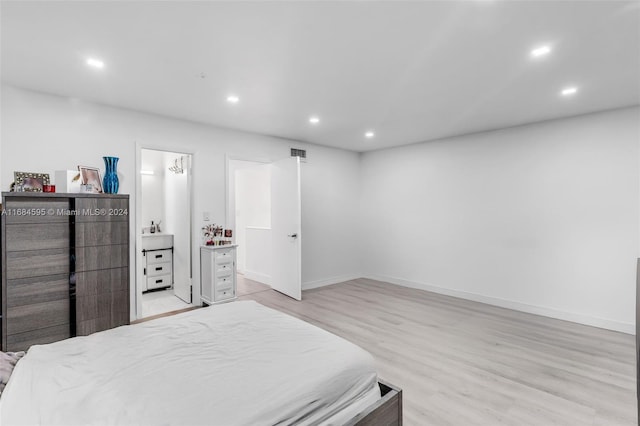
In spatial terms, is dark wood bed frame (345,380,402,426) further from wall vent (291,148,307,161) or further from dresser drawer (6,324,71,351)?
wall vent (291,148,307,161)

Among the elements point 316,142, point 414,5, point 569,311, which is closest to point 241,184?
point 316,142

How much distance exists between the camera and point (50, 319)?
9.43 feet

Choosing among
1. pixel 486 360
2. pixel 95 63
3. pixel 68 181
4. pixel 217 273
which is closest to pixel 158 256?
pixel 217 273

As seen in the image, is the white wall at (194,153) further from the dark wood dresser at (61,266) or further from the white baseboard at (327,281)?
the dark wood dresser at (61,266)

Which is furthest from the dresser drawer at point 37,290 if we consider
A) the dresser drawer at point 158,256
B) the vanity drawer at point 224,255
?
the dresser drawer at point 158,256

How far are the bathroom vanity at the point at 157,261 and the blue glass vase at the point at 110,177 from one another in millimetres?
1785

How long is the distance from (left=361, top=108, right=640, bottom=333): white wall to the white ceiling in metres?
0.54

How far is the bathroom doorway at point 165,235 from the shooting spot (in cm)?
454

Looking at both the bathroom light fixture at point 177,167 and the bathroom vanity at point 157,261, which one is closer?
the bathroom light fixture at point 177,167

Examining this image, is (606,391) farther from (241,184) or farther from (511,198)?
(241,184)

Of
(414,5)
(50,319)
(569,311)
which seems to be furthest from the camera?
(569,311)

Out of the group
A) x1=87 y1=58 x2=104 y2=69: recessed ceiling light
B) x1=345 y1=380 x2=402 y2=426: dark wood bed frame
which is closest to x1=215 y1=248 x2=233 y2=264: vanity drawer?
x1=87 y1=58 x2=104 y2=69: recessed ceiling light

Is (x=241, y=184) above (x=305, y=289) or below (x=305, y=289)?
above

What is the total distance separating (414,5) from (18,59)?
123 inches
